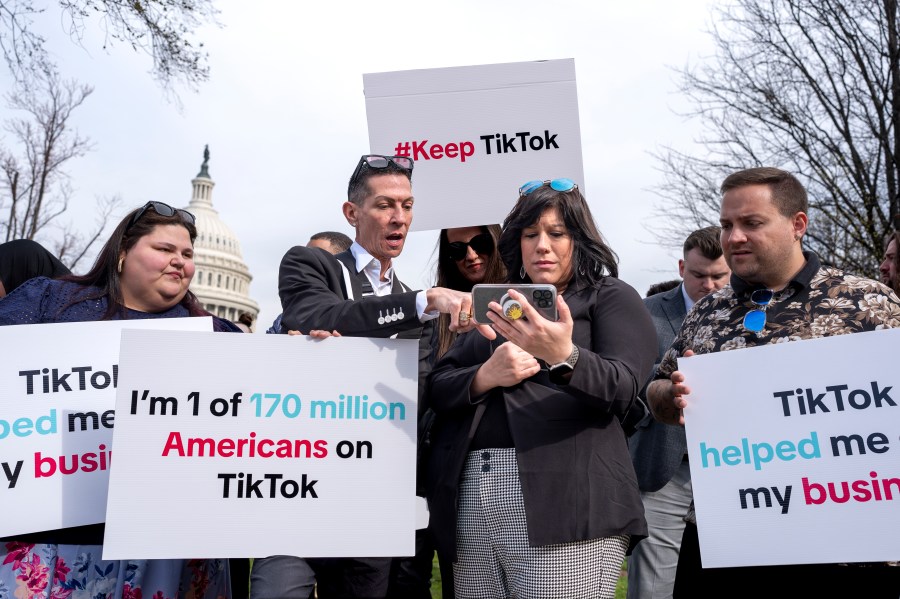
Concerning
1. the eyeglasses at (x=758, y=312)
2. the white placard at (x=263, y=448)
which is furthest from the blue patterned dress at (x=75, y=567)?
the eyeglasses at (x=758, y=312)

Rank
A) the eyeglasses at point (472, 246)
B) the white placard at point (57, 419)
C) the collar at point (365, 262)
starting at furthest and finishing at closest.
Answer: the eyeglasses at point (472, 246) → the collar at point (365, 262) → the white placard at point (57, 419)

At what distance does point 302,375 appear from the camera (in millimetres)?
3650

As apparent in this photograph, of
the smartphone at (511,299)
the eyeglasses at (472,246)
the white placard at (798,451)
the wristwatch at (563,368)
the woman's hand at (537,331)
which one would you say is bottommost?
the white placard at (798,451)

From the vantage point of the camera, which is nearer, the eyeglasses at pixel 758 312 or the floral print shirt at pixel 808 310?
the floral print shirt at pixel 808 310

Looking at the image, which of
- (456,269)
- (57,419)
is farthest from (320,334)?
(456,269)

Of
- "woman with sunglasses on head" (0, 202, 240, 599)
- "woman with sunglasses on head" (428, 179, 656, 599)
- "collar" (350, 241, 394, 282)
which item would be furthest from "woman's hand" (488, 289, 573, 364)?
→ "woman with sunglasses on head" (0, 202, 240, 599)

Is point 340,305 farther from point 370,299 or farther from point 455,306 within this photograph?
point 455,306

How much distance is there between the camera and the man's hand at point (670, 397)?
342 cm

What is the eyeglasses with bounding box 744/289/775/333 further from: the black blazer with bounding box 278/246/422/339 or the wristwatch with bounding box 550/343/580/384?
the black blazer with bounding box 278/246/422/339

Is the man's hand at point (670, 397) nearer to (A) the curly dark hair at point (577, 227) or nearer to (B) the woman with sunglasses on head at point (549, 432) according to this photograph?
(B) the woman with sunglasses on head at point (549, 432)

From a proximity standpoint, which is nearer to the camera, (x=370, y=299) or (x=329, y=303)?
(x=370, y=299)

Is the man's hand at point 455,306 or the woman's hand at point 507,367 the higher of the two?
the man's hand at point 455,306

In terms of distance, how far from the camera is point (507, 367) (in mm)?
3102

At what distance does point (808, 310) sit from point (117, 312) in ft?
10.3
